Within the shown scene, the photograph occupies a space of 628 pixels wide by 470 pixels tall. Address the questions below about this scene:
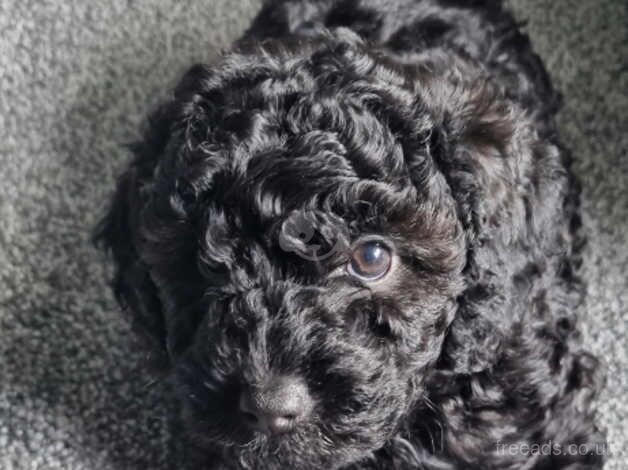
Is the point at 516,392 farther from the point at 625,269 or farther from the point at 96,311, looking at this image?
the point at 96,311

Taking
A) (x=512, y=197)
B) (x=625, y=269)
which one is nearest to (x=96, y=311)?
(x=512, y=197)

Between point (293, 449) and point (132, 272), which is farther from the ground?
point (293, 449)

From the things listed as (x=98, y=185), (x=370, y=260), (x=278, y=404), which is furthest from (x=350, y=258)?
(x=98, y=185)

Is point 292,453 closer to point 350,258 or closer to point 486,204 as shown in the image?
point 350,258

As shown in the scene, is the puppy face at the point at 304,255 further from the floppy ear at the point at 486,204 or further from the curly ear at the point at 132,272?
the curly ear at the point at 132,272

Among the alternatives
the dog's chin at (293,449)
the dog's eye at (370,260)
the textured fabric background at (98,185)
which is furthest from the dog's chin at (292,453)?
the textured fabric background at (98,185)

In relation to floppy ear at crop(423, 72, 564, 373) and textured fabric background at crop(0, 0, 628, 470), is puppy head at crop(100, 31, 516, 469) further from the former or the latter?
textured fabric background at crop(0, 0, 628, 470)
